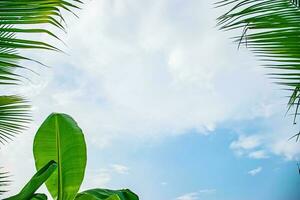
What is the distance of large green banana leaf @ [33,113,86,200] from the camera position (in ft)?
5.21

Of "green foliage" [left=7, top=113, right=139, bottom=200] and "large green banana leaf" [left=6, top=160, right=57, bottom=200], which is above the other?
"green foliage" [left=7, top=113, right=139, bottom=200]

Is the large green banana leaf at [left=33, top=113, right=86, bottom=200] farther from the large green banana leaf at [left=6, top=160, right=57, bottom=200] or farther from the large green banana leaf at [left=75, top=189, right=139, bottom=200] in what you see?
the large green banana leaf at [left=6, top=160, right=57, bottom=200]

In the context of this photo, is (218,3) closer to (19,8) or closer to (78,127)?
(19,8)

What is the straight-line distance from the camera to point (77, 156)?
1590mm

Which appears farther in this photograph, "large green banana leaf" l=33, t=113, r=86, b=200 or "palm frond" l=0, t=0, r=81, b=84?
"large green banana leaf" l=33, t=113, r=86, b=200

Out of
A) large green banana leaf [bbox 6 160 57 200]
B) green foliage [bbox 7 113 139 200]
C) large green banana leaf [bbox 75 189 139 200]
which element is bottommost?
large green banana leaf [bbox 6 160 57 200]

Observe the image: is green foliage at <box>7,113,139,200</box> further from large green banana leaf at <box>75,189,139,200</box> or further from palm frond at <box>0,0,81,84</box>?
palm frond at <box>0,0,81,84</box>

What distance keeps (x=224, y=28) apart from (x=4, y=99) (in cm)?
85

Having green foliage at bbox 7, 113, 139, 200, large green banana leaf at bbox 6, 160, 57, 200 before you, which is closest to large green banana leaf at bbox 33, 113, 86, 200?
green foliage at bbox 7, 113, 139, 200

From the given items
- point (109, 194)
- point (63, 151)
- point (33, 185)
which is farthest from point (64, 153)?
point (33, 185)

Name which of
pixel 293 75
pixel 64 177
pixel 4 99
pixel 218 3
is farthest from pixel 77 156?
pixel 293 75

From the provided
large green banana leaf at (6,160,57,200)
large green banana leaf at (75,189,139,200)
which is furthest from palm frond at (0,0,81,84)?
large green banana leaf at (75,189,139,200)

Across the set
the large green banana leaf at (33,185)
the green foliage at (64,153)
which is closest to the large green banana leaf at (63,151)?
the green foliage at (64,153)

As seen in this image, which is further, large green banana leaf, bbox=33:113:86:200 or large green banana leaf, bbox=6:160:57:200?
large green banana leaf, bbox=33:113:86:200
